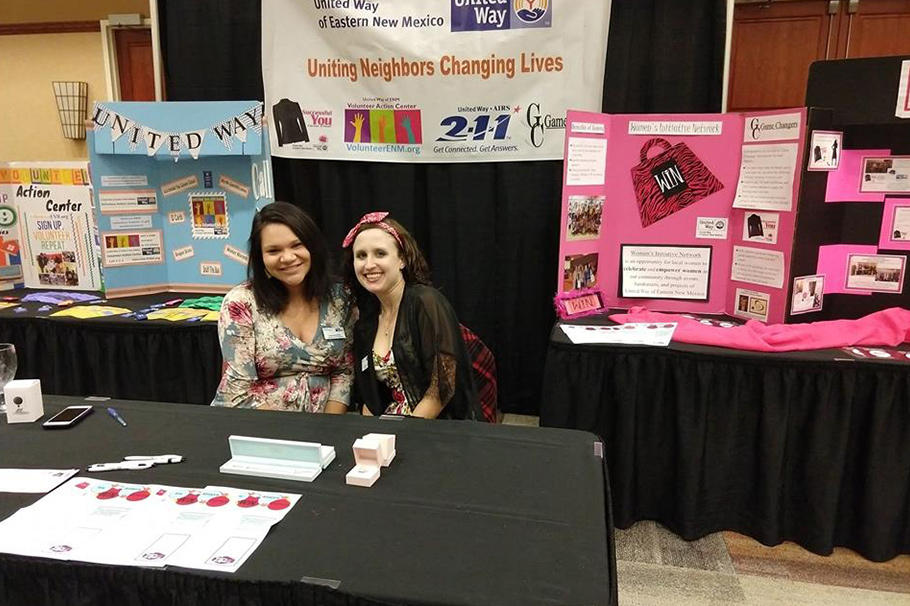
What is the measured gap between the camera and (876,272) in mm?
2410

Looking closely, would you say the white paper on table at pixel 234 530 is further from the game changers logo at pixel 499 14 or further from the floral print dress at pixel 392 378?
the game changers logo at pixel 499 14

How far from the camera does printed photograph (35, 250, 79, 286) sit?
3.01 meters

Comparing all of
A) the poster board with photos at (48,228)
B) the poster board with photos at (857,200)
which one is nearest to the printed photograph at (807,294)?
the poster board with photos at (857,200)

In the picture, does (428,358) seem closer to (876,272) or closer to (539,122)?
(539,122)

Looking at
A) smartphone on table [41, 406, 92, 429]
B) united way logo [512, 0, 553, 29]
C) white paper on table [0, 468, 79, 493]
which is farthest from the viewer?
united way logo [512, 0, 553, 29]

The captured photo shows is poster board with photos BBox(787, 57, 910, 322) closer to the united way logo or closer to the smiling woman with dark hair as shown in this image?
the united way logo

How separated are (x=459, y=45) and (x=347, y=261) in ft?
4.33

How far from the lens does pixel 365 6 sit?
2.80 metres

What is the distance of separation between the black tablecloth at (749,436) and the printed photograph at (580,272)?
1.28ft

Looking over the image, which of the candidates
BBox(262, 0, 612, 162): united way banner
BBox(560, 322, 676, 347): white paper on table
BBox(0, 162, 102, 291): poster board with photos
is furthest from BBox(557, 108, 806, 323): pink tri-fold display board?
BBox(0, 162, 102, 291): poster board with photos

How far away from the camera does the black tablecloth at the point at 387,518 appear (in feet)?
3.10

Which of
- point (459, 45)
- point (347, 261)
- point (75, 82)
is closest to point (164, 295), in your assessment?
point (347, 261)

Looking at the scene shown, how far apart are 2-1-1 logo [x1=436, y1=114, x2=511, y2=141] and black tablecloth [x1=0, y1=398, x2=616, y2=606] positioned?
68.1 inches

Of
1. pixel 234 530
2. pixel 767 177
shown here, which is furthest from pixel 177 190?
pixel 767 177
